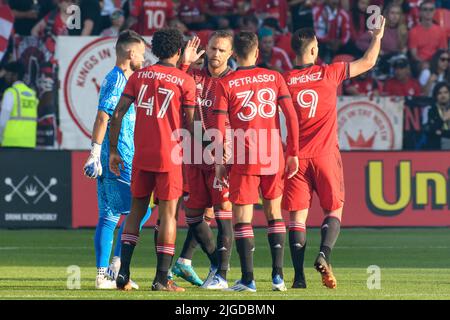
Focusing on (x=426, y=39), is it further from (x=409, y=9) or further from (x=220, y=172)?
(x=220, y=172)

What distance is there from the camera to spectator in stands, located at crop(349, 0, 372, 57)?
75.9 feet

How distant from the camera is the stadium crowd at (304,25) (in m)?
22.4

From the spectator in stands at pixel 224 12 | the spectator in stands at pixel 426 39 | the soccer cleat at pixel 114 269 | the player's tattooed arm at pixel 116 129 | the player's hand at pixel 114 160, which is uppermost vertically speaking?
the spectator in stands at pixel 224 12

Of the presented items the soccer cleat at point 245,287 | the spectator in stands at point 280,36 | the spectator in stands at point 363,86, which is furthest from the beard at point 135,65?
the spectator in stands at point 280,36

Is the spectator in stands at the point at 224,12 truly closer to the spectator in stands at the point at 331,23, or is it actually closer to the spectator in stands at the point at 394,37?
the spectator in stands at the point at 331,23

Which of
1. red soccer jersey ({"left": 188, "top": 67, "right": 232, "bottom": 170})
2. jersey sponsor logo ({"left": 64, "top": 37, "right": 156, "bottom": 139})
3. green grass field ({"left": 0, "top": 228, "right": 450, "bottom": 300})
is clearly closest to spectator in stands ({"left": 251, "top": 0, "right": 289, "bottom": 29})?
jersey sponsor logo ({"left": 64, "top": 37, "right": 156, "bottom": 139})

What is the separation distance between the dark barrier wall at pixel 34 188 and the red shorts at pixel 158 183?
791 cm

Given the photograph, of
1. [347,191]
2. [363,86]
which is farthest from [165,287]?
[363,86]

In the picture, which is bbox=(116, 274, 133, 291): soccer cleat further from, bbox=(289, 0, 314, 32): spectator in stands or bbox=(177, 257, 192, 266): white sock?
bbox=(289, 0, 314, 32): spectator in stands

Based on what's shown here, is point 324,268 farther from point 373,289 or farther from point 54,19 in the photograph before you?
point 54,19

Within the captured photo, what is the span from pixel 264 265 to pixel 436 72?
899 cm

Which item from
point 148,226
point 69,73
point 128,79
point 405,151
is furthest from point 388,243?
point 128,79

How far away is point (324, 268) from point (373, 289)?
1.62 feet

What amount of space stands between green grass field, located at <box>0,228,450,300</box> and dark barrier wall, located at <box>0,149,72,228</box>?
10.2 inches
